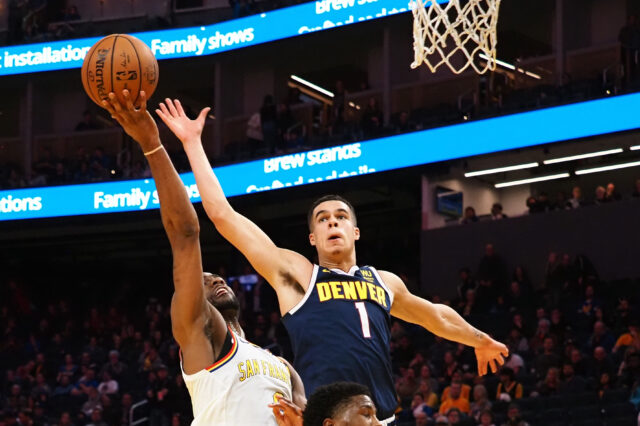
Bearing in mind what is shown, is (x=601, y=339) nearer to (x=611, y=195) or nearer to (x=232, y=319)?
(x=611, y=195)

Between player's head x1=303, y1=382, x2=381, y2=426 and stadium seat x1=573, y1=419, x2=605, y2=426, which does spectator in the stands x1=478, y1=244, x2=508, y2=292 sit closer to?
stadium seat x1=573, y1=419, x2=605, y2=426

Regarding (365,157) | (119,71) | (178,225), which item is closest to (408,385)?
(365,157)

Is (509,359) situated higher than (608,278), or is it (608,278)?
(608,278)

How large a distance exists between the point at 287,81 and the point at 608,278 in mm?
9922

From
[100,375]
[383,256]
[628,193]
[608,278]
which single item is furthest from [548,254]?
[100,375]

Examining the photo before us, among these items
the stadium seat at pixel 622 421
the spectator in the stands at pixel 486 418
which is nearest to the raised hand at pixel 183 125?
the spectator in the stands at pixel 486 418

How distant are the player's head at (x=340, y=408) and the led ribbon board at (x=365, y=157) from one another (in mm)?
13446

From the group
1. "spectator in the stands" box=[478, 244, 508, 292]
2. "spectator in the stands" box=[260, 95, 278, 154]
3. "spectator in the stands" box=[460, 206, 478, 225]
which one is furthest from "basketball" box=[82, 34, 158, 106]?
"spectator in the stands" box=[260, 95, 278, 154]

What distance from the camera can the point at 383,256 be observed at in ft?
75.7

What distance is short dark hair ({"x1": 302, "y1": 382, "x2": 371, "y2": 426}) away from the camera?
3.96 metres

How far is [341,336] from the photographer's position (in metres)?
5.29

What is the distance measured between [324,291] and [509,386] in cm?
877

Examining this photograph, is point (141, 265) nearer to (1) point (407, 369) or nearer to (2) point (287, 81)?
(2) point (287, 81)

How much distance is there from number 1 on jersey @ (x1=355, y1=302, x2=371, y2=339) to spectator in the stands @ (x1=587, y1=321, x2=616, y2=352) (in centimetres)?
954
